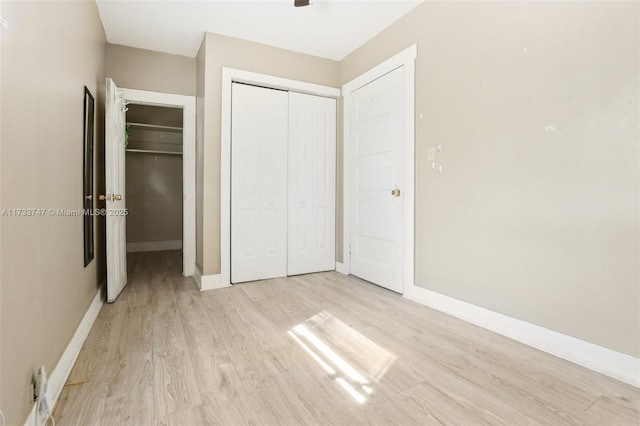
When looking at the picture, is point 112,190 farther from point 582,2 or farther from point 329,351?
point 582,2

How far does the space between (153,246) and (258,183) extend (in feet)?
10.8

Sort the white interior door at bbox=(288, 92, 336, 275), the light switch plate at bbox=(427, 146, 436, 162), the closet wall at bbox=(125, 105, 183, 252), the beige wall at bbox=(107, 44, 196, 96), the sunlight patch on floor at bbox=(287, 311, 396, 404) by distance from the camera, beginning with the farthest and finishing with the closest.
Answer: the closet wall at bbox=(125, 105, 183, 252)
the white interior door at bbox=(288, 92, 336, 275)
the beige wall at bbox=(107, 44, 196, 96)
the light switch plate at bbox=(427, 146, 436, 162)
the sunlight patch on floor at bbox=(287, 311, 396, 404)

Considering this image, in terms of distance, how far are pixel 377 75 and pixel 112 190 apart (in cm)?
274

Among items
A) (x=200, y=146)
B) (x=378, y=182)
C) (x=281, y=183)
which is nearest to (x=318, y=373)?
(x=378, y=182)

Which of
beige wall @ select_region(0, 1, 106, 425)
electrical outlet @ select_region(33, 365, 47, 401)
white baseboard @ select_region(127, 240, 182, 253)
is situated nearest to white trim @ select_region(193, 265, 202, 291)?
beige wall @ select_region(0, 1, 106, 425)

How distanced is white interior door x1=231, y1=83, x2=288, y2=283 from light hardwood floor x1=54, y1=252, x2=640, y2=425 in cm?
86

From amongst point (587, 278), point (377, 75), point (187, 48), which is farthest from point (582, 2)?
point (187, 48)

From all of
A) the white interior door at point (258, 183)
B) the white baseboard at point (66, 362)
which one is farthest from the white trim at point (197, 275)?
the white baseboard at point (66, 362)

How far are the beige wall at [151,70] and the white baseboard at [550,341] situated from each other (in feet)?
11.5

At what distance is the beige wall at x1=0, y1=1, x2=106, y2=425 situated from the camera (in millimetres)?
1063

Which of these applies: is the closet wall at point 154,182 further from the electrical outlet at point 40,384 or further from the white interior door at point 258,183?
the electrical outlet at point 40,384

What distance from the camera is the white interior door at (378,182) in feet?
9.77

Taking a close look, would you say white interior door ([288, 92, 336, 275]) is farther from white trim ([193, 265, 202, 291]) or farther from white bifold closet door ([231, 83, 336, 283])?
white trim ([193, 265, 202, 291])

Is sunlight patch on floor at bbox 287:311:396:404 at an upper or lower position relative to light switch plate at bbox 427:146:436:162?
lower
